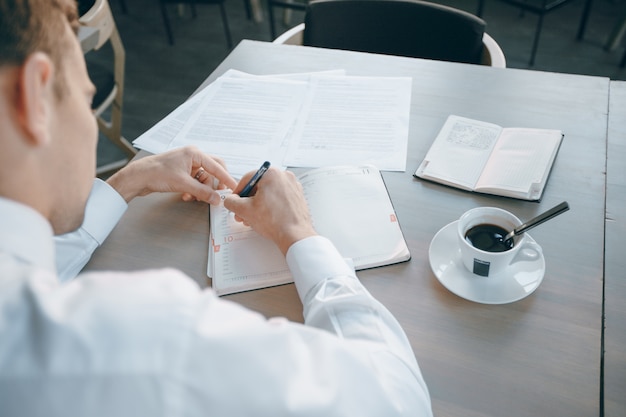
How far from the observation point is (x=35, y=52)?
1.53ft

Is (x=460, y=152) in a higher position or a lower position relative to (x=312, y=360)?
lower

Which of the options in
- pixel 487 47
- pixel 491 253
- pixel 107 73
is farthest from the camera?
pixel 107 73

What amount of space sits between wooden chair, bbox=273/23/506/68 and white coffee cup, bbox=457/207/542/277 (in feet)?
2.01

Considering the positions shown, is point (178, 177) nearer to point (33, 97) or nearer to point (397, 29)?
point (33, 97)

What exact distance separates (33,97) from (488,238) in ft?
2.01

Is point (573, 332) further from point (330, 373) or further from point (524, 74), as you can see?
point (524, 74)

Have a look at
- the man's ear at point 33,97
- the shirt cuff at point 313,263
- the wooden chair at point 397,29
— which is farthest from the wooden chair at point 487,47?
the man's ear at point 33,97

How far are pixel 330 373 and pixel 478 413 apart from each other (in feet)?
0.78

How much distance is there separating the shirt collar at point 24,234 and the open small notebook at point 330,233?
0.31m

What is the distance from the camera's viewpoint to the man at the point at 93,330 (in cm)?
38

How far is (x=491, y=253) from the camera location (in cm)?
70

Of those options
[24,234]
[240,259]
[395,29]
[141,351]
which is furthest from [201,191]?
[395,29]

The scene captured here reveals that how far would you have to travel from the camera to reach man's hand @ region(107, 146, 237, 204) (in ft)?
2.98

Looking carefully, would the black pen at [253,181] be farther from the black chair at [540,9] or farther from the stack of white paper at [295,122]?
the black chair at [540,9]
